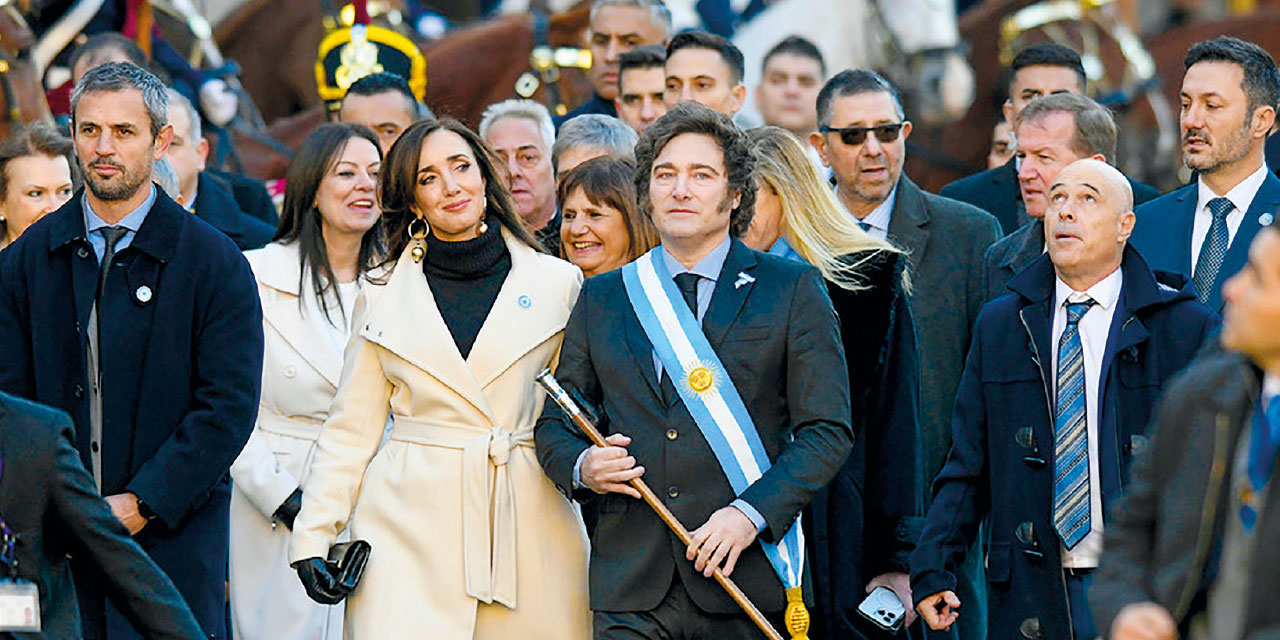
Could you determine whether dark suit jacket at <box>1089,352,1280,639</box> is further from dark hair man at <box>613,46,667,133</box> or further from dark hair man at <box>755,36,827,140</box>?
dark hair man at <box>755,36,827,140</box>

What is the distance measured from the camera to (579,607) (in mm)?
6961

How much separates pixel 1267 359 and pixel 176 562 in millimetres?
3743

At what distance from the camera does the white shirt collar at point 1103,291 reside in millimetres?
6879

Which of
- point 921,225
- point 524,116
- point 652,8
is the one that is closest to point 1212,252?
point 921,225

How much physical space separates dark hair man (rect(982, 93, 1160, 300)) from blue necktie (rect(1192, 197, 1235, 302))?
0.57 metres

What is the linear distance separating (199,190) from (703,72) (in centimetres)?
208

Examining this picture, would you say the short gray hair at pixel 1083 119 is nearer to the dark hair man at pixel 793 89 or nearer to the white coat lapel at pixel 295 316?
the dark hair man at pixel 793 89

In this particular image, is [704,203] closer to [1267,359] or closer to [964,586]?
[964,586]

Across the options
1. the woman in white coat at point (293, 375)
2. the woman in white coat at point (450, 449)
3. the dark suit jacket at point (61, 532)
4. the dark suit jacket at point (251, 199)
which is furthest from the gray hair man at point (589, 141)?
the dark suit jacket at point (61, 532)

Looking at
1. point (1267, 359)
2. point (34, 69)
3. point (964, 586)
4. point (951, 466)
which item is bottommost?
point (964, 586)

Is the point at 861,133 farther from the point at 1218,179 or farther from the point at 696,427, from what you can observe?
the point at 696,427

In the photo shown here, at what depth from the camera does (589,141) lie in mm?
9078

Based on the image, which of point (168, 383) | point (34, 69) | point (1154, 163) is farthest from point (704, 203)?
point (1154, 163)

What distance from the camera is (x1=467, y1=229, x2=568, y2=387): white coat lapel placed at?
698cm
